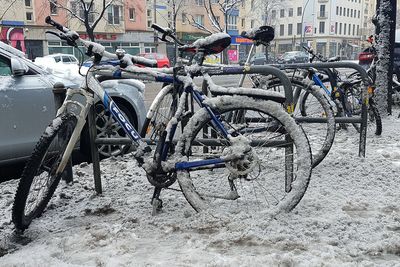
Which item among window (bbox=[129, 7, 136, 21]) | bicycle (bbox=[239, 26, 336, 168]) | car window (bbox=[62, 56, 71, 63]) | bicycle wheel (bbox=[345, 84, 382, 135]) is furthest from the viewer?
window (bbox=[129, 7, 136, 21])

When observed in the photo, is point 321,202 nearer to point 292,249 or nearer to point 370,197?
point 370,197

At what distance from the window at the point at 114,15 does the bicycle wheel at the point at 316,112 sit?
41655mm

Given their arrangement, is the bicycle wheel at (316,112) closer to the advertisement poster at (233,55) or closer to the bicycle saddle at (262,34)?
the bicycle saddle at (262,34)

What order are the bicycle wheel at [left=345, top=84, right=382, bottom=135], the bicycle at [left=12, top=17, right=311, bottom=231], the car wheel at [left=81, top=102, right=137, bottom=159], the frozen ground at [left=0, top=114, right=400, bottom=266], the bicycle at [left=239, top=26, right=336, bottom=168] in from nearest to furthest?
the frozen ground at [left=0, top=114, right=400, bottom=266] → the bicycle at [left=12, top=17, right=311, bottom=231] → the car wheel at [left=81, top=102, right=137, bottom=159] → the bicycle at [left=239, top=26, right=336, bottom=168] → the bicycle wheel at [left=345, top=84, right=382, bottom=135]

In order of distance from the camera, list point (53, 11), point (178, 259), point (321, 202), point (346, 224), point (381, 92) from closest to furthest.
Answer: point (178, 259), point (346, 224), point (321, 202), point (381, 92), point (53, 11)

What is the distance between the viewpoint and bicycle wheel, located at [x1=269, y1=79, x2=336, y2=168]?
4602mm

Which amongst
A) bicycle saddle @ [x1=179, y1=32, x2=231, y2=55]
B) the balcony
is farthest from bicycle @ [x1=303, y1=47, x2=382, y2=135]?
the balcony

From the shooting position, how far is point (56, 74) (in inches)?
206

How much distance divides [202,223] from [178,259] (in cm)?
51

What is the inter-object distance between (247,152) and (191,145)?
424mm

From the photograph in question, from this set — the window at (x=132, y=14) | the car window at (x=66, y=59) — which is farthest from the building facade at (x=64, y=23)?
the car window at (x=66, y=59)

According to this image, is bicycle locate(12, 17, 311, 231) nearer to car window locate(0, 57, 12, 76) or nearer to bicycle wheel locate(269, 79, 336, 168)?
bicycle wheel locate(269, 79, 336, 168)

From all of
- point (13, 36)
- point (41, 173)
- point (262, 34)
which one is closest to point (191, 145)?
point (41, 173)

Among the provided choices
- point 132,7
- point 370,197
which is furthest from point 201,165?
point 132,7
